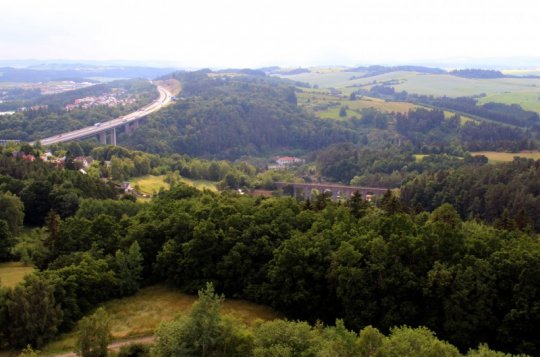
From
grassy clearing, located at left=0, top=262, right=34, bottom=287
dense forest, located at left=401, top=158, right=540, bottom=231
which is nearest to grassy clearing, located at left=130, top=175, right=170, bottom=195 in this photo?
grassy clearing, located at left=0, top=262, right=34, bottom=287

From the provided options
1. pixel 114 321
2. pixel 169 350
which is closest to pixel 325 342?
pixel 169 350

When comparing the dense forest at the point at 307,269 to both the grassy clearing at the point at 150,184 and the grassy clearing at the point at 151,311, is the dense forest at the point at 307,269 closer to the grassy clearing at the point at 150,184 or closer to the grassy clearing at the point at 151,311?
the grassy clearing at the point at 151,311

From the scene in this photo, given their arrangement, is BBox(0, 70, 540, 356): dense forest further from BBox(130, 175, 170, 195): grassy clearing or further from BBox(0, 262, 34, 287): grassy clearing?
BBox(130, 175, 170, 195): grassy clearing

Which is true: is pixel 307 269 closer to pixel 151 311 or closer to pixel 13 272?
pixel 151 311

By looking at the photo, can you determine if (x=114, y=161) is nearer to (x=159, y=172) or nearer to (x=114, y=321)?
(x=159, y=172)

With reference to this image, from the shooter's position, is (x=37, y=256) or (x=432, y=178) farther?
(x=432, y=178)

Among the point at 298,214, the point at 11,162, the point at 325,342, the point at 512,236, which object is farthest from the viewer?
the point at 11,162

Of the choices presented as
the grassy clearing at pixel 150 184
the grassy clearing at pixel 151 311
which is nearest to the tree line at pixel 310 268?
the grassy clearing at pixel 151 311

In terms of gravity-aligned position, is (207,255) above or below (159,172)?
above
